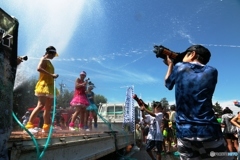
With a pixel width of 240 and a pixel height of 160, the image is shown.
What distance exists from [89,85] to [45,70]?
3194 millimetres

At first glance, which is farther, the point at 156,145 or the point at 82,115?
the point at 82,115

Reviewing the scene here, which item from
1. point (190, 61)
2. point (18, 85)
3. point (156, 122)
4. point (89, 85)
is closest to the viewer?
point (190, 61)

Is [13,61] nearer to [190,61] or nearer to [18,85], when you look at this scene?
[190,61]

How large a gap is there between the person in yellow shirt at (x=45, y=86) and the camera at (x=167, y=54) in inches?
110

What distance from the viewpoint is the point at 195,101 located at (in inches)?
90.1

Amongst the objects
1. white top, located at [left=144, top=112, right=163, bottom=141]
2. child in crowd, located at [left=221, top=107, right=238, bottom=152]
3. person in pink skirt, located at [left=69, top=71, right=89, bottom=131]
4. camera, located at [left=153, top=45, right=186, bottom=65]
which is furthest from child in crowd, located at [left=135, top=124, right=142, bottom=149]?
camera, located at [left=153, top=45, right=186, bottom=65]

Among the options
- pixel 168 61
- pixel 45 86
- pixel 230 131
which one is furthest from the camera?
pixel 230 131

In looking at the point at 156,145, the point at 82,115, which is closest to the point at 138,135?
the point at 156,145

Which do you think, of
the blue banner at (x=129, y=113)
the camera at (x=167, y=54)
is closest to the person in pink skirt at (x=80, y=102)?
the camera at (x=167, y=54)

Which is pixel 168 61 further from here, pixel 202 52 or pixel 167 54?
pixel 202 52

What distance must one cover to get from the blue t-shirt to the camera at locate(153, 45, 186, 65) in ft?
0.75

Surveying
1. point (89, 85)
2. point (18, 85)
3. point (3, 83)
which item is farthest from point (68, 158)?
point (89, 85)

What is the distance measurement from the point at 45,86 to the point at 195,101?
3510mm

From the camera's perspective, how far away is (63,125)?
7.56 metres
